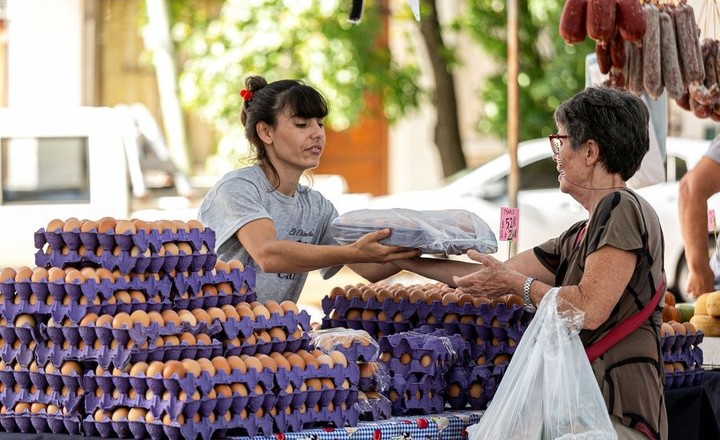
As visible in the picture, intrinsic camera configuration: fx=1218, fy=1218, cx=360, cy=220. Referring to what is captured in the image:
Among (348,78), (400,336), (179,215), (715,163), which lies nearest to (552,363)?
(400,336)

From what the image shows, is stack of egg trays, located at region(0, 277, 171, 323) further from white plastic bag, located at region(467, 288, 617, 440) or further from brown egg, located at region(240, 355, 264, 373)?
white plastic bag, located at region(467, 288, 617, 440)

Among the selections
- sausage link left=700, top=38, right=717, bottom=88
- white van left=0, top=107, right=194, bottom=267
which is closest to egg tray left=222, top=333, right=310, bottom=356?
sausage link left=700, top=38, right=717, bottom=88

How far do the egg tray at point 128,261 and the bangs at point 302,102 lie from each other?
2.84ft

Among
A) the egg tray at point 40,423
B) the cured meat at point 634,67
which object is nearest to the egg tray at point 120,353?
the egg tray at point 40,423

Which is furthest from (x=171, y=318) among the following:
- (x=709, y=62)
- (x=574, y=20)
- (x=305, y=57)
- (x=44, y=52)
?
(x=44, y=52)

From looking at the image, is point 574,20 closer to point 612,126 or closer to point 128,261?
point 612,126

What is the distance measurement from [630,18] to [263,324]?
234 centimetres

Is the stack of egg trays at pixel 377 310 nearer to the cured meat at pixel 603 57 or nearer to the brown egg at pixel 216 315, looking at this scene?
the brown egg at pixel 216 315

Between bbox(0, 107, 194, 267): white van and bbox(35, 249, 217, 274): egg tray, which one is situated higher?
bbox(0, 107, 194, 267): white van

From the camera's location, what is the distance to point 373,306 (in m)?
4.45

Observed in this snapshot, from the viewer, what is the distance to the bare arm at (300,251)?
13.7ft

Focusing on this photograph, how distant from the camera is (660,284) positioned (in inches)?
144

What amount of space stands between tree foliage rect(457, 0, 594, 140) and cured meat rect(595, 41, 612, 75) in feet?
32.1

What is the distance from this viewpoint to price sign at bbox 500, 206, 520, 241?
460cm
